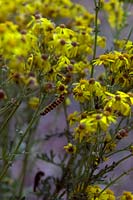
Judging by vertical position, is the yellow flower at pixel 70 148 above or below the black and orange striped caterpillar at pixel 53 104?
below

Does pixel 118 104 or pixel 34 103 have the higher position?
pixel 34 103

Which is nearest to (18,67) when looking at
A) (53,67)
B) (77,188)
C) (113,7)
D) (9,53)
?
(9,53)

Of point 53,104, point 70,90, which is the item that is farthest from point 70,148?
point 70,90

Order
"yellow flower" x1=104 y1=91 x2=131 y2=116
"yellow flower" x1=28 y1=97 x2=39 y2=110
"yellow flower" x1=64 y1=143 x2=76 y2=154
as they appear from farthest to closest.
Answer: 1. "yellow flower" x1=28 y1=97 x2=39 y2=110
2. "yellow flower" x1=64 y1=143 x2=76 y2=154
3. "yellow flower" x1=104 y1=91 x2=131 y2=116

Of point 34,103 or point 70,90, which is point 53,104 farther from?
point 34,103

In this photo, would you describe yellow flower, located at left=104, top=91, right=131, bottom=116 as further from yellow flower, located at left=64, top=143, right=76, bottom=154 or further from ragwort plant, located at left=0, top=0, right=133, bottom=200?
yellow flower, located at left=64, top=143, right=76, bottom=154

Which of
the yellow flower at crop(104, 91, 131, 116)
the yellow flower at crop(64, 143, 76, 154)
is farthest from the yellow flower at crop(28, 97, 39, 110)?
the yellow flower at crop(104, 91, 131, 116)

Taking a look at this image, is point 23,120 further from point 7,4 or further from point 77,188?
point 77,188

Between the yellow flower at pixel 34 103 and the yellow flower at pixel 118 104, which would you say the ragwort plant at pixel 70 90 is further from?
the yellow flower at pixel 34 103

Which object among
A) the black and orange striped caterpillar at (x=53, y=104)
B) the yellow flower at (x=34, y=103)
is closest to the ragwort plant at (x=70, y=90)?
the black and orange striped caterpillar at (x=53, y=104)

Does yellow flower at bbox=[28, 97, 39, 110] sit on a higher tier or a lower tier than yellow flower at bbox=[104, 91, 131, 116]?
higher

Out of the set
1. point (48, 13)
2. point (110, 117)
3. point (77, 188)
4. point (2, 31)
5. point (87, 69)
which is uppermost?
point (48, 13)
